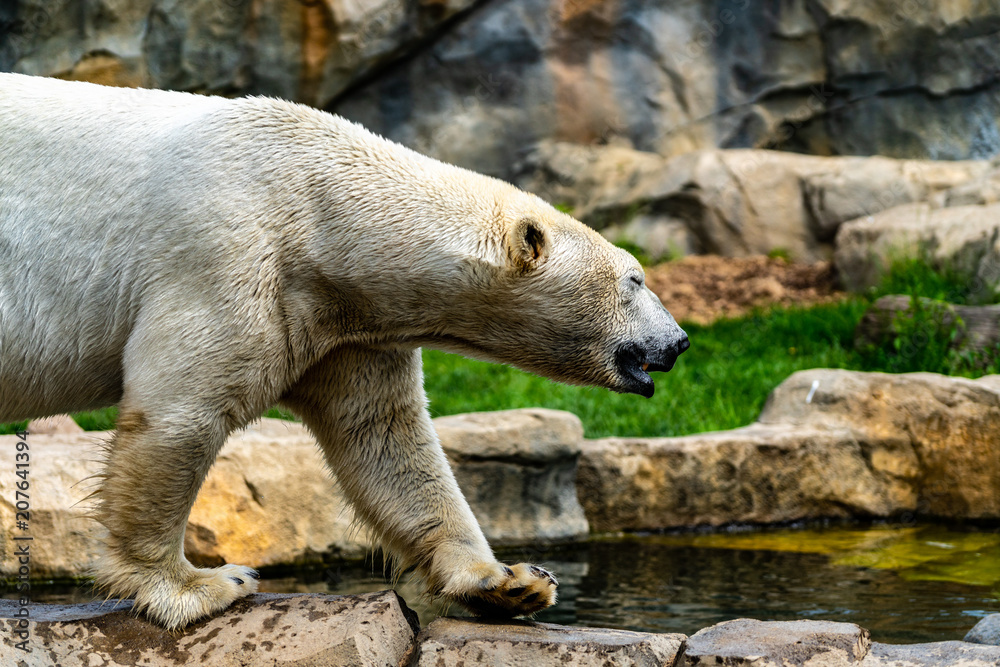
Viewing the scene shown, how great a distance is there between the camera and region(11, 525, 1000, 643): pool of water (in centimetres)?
393

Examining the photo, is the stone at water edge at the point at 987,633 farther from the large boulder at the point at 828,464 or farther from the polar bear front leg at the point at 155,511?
the large boulder at the point at 828,464

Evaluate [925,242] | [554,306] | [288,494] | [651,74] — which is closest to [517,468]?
[288,494]

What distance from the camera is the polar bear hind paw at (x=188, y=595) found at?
2.72m

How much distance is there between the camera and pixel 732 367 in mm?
7625

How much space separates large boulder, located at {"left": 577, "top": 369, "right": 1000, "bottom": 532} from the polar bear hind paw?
9.39 ft

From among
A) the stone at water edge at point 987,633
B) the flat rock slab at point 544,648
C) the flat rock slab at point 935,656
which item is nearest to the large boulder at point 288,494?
the flat rock slab at point 544,648

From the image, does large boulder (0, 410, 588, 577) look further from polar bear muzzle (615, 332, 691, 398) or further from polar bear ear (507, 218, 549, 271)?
polar bear ear (507, 218, 549, 271)

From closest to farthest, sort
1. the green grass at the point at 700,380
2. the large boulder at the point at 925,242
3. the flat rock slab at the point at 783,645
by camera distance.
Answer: the flat rock slab at the point at 783,645 → the green grass at the point at 700,380 → the large boulder at the point at 925,242

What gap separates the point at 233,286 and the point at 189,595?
844 mm

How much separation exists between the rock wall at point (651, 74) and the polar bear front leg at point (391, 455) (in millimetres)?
8449

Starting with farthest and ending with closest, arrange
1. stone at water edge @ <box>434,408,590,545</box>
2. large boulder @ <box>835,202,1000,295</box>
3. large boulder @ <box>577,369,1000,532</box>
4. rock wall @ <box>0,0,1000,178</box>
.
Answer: rock wall @ <box>0,0,1000,178</box>
large boulder @ <box>835,202,1000,295</box>
large boulder @ <box>577,369,1000,532</box>
stone at water edge @ <box>434,408,590,545</box>

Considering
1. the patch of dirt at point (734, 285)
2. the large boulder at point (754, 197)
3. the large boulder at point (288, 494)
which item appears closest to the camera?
the large boulder at point (288, 494)

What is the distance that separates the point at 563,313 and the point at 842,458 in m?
3.44

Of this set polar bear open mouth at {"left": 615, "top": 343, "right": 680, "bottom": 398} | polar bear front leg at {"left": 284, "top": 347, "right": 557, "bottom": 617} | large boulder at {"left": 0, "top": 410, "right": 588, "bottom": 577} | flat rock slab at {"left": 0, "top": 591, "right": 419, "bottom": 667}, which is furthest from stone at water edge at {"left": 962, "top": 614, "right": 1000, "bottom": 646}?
large boulder at {"left": 0, "top": 410, "right": 588, "bottom": 577}
